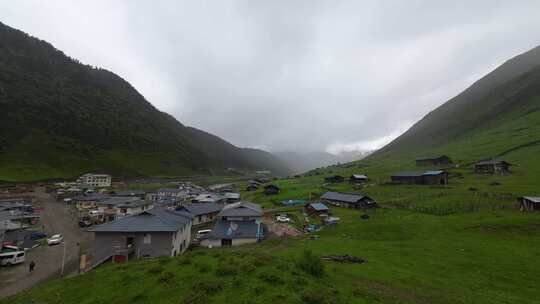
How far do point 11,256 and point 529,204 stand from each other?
282ft

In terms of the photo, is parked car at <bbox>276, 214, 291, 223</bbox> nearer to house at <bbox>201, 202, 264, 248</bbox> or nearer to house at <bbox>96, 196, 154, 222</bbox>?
house at <bbox>201, 202, 264, 248</bbox>

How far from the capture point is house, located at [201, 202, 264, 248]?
44.0m

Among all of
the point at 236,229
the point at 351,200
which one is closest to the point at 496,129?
the point at 351,200

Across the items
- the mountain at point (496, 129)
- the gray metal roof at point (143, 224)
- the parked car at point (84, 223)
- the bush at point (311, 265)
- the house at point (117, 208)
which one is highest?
the mountain at point (496, 129)

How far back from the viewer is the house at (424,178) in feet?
268

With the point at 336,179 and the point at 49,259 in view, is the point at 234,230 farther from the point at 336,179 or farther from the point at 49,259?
the point at 336,179

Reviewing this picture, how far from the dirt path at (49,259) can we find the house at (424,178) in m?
91.0

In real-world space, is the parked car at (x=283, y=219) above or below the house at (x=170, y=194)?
below

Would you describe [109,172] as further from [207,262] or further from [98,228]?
[207,262]

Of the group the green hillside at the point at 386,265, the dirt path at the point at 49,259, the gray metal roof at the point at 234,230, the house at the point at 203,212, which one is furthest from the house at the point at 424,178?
the dirt path at the point at 49,259

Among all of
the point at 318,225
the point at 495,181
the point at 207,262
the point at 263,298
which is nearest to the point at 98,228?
the point at 207,262

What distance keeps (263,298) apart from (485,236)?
3993 centimetres

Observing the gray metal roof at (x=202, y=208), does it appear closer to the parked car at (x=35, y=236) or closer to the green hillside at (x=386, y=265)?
the green hillside at (x=386, y=265)

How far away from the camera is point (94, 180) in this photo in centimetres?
14262
